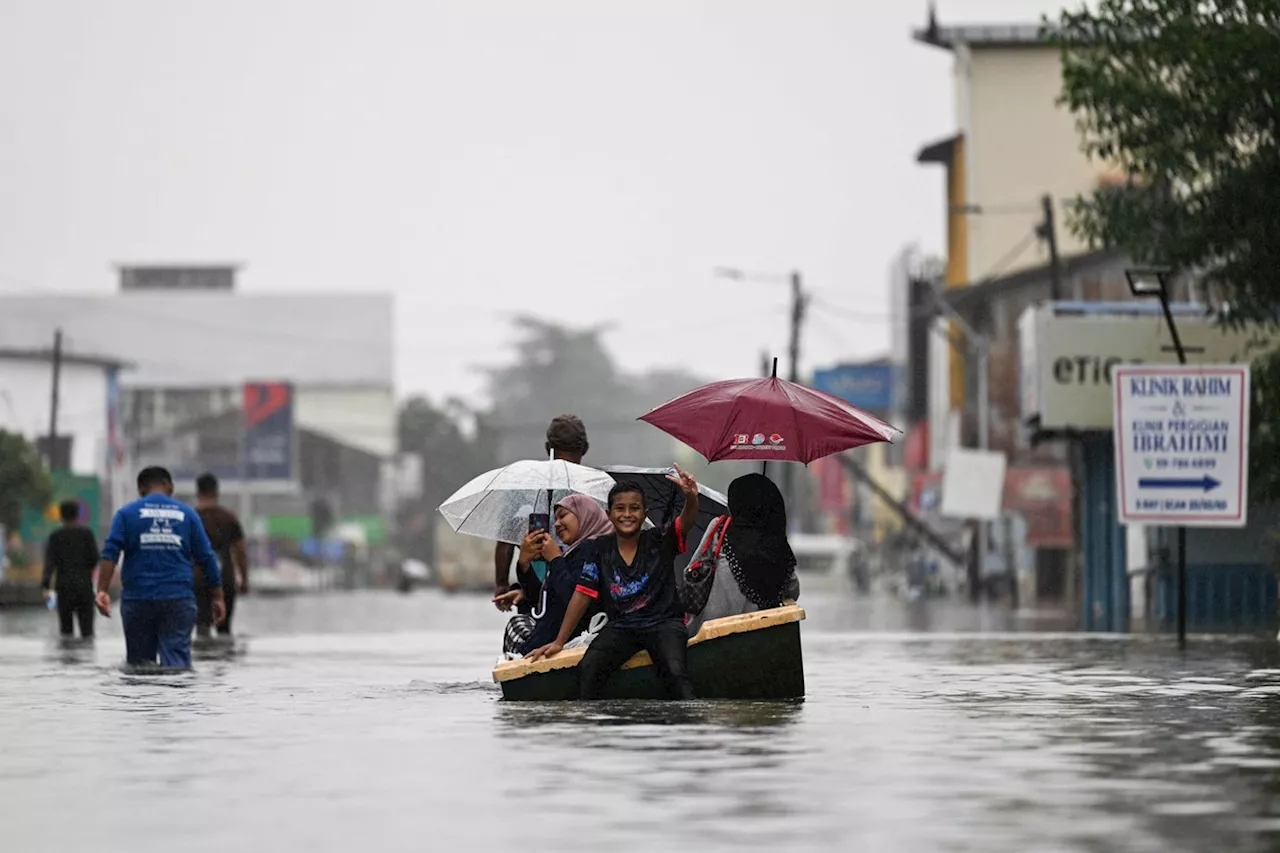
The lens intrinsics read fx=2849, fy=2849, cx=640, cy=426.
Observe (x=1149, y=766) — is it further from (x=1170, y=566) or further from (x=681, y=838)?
(x=1170, y=566)

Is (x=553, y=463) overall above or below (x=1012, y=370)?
below

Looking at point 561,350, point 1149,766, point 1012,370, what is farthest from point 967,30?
point 561,350

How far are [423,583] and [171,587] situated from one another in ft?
321

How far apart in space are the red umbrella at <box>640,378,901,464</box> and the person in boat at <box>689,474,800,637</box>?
2.09 feet

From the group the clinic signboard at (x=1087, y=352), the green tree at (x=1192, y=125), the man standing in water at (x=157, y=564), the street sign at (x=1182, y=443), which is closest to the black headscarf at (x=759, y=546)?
the man standing in water at (x=157, y=564)

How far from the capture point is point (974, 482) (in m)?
61.1

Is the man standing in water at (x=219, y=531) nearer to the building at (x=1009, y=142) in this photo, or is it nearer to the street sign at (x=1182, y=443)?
the street sign at (x=1182, y=443)

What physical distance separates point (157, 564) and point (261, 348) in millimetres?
115945

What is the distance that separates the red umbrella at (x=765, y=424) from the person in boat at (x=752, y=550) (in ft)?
2.09

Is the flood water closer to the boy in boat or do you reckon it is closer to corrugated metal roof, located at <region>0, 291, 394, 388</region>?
the boy in boat

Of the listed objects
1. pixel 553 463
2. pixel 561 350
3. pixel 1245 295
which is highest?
pixel 561 350

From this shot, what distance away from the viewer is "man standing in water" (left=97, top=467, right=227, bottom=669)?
69.5 feet

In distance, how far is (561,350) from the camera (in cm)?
17988

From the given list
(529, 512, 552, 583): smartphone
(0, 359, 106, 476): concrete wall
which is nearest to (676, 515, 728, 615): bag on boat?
(529, 512, 552, 583): smartphone
